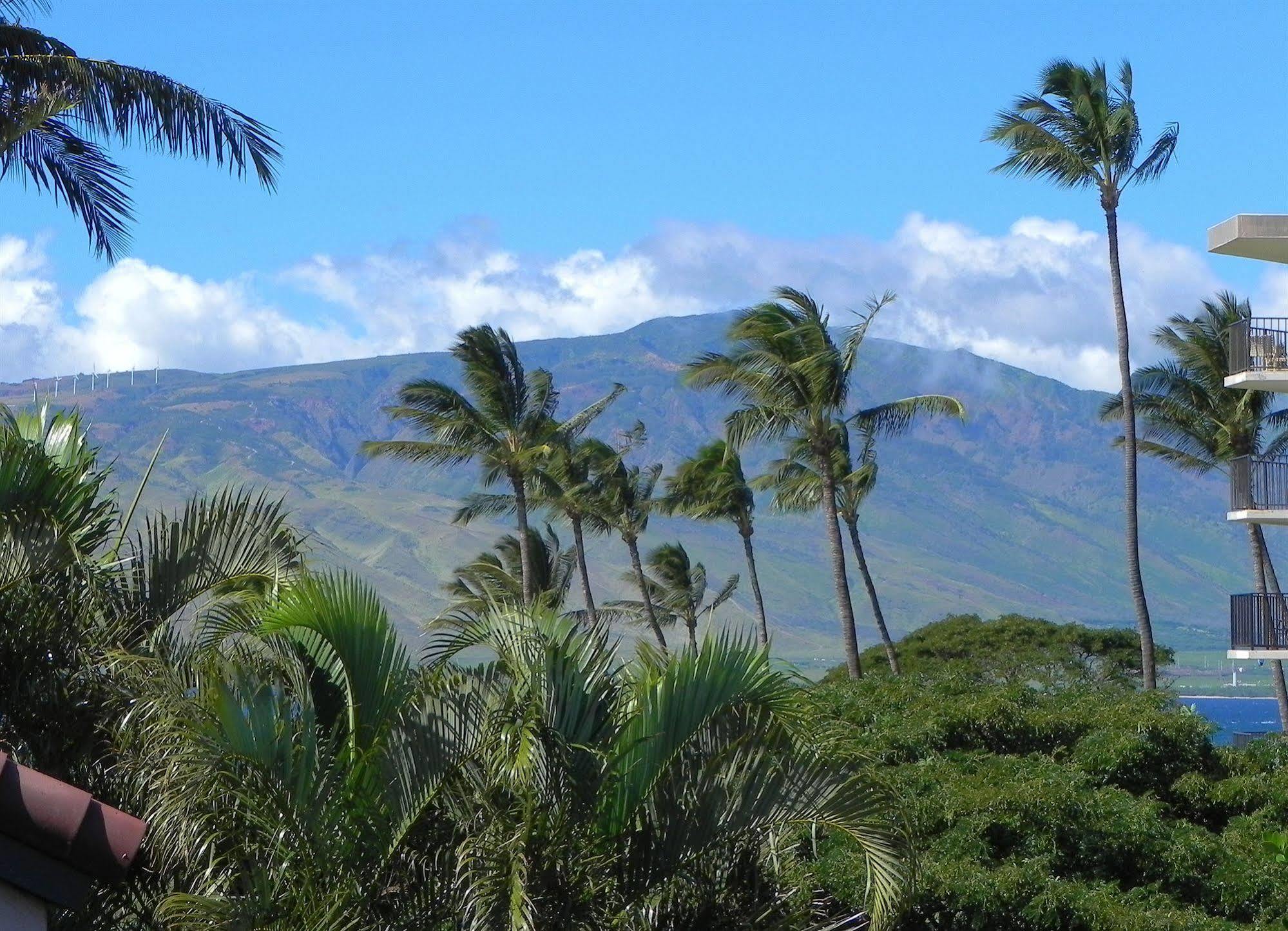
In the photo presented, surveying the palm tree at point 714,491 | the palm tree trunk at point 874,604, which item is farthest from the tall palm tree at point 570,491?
the palm tree trunk at point 874,604

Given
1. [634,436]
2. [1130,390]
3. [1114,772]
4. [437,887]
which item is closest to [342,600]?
[437,887]

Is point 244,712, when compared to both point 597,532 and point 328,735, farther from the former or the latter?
point 597,532

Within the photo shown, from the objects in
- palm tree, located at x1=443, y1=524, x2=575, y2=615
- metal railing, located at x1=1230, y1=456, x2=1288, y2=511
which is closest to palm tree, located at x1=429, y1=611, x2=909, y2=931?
metal railing, located at x1=1230, y1=456, x2=1288, y2=511

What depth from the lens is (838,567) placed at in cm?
3862

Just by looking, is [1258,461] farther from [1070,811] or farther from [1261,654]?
[1070,811]

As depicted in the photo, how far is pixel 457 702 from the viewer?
768 cm

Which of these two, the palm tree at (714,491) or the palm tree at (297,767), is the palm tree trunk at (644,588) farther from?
the palm tree at (297,767)

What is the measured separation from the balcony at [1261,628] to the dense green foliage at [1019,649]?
17.5m

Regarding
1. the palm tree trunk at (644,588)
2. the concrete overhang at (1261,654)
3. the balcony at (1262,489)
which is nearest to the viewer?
the concrete overhang at (1261,654)

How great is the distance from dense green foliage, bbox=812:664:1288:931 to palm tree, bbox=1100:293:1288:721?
2405cm

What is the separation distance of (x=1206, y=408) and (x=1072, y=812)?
3101 centimetres

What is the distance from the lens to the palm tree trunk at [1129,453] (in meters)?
36.1

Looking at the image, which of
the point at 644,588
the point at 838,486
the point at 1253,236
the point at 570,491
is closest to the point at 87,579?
the point at 1253,236

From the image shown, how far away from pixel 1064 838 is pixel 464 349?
31.4 metres
